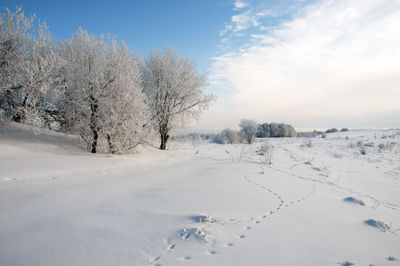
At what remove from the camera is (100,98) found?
846cm

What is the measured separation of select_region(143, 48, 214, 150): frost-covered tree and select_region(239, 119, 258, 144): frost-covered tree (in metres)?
16.0

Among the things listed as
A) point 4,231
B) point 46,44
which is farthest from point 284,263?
point 46,44

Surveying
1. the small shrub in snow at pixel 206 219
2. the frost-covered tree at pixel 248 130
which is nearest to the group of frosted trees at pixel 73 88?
the small shrub in snow at pixel 206 219

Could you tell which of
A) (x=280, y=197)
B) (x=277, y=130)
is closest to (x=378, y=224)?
(x=280, y=197)

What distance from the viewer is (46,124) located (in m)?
8.51

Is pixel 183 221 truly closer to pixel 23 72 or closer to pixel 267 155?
pixel 267 155

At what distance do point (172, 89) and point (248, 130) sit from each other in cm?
1801

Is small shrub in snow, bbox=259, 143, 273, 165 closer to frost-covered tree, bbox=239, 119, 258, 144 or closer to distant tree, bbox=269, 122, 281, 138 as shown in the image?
frost-covered tree, bbox=239, 119, 258, 144

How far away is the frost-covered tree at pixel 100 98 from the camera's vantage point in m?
8.41

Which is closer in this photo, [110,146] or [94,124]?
[94,124]

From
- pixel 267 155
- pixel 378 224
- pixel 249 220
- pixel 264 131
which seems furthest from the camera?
pixel 264 131

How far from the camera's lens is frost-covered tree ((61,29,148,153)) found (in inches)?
331

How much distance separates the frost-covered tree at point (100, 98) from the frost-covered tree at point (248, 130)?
2175 cm

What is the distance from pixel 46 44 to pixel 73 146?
4921 millimetres
